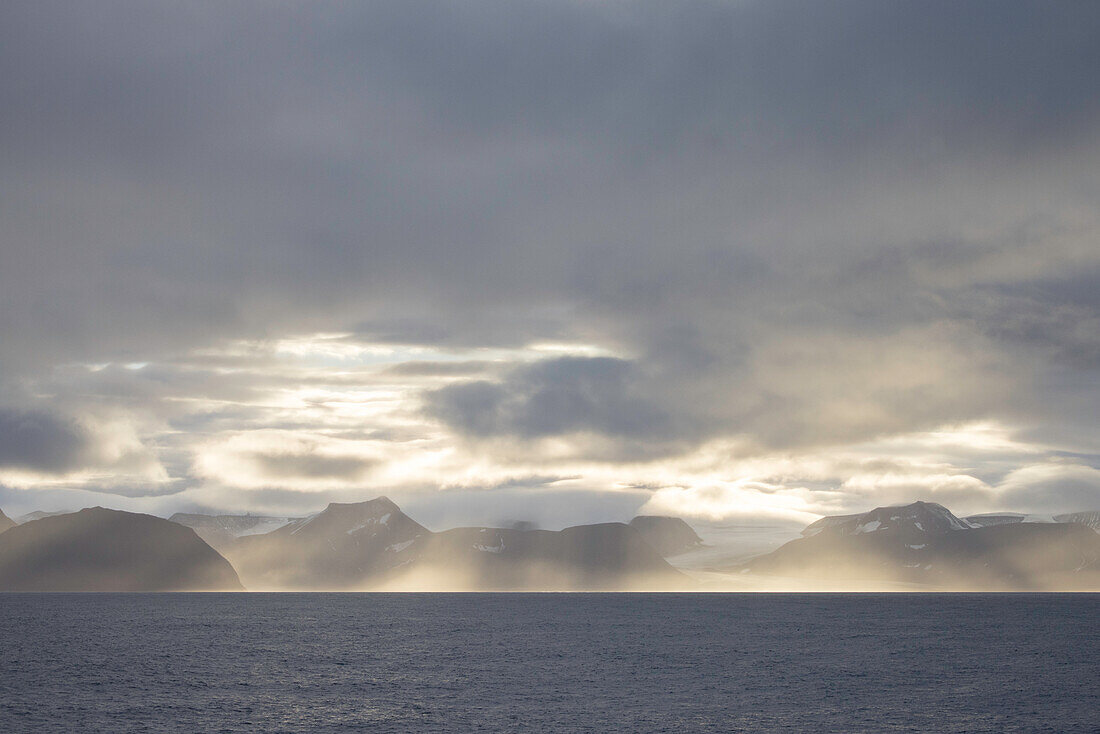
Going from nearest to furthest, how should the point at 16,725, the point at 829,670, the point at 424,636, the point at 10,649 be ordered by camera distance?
the point at 16,725, the point at 829,670, the point at 10,649, the point at 424,636

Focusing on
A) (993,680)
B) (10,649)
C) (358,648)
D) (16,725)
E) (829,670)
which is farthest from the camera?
(358,648)

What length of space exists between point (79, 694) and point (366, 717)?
32612 millimetres

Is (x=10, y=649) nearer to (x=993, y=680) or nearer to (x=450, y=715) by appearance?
(x=450, y=715)

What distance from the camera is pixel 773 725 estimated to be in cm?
7381

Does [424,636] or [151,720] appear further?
[424,636]

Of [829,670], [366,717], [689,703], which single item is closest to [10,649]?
[366,717]

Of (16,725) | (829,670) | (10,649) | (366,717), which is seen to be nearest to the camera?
(16,725)

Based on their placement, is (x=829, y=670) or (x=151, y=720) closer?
(x=151, y=720)

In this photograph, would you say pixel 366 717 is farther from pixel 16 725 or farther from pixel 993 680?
pixel 993 680

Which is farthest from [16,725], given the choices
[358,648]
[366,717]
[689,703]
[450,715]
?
[358,648]

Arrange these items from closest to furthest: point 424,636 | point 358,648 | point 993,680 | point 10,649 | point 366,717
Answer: point 366,717, point 993,680, point 10,649, point 358,648, point 424,636

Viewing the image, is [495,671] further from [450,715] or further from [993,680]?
[993,680]

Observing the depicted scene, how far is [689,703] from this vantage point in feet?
281

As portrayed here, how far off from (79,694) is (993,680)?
98.7 m
